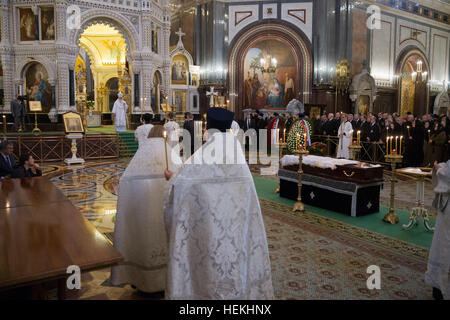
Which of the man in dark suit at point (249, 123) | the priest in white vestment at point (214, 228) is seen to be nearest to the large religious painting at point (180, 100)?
the man in dark suit at point (249, 123)

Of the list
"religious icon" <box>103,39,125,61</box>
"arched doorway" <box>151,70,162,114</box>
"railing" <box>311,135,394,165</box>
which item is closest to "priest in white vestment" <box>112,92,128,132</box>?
"arched doorway" <box>151,70,162,114</box>

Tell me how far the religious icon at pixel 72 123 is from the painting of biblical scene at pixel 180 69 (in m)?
9.40

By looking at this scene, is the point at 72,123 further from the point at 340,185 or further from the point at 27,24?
the point at 340,185

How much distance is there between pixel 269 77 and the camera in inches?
843

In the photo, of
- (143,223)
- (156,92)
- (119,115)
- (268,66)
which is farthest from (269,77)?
(143,223)

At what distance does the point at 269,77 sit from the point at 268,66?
0.65 m

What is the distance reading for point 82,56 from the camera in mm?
24391

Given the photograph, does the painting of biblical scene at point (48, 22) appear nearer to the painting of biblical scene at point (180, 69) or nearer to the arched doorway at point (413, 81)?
the painting of biblical scene at point (180, 69)

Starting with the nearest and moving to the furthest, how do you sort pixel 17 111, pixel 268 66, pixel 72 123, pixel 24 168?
pixel 24 168 → pixel 72 123 → pixel 17 111 → pixel 268 66

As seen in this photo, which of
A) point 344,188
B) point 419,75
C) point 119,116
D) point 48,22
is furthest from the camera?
point 419,75

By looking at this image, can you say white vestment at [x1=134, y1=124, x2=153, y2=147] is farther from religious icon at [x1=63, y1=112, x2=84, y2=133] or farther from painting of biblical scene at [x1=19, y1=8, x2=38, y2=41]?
painting of biblical scene at [x1=19, y1=8, x2=38, y2=41]

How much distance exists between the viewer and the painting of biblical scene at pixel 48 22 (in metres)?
16.2

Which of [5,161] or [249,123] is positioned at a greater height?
[249,123]
